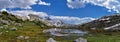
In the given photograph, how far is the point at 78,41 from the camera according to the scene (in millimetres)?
82438

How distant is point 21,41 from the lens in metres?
91.6

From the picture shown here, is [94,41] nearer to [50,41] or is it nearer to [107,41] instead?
[107,41]

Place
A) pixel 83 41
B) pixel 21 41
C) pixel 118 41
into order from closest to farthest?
pixel 83 41, pixel 118 41, pixel 21 41

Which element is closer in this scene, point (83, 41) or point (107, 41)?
point (83, 41)

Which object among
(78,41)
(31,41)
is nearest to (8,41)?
(31,41)

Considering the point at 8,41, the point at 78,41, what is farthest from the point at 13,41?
the point at 78,41

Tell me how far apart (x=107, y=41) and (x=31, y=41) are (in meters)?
23.7

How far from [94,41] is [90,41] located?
115 cm

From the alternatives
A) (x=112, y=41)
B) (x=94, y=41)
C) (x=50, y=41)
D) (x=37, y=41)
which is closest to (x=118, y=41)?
(x=112, y=41)

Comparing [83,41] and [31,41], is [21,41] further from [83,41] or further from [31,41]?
[83,41]

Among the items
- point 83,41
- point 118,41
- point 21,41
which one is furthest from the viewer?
point 21,41

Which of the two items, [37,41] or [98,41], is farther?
[37,41]

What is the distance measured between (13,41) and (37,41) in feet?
25.0

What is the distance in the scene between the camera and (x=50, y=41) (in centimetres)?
8194
